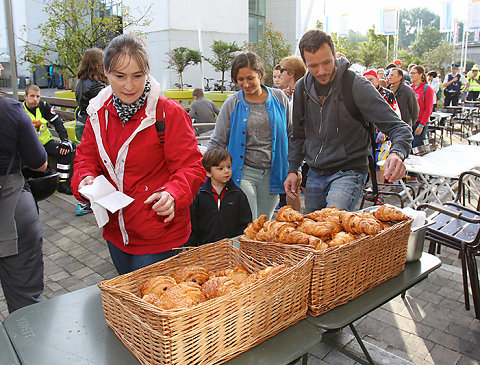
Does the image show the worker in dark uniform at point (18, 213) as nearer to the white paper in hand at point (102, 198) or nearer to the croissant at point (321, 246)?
the white paper in hand at point (102, 198)

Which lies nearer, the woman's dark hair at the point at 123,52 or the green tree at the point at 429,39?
the woman's dark hair at the point at 123,52

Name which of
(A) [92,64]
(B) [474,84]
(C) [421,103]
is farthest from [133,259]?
(B) [474,84]

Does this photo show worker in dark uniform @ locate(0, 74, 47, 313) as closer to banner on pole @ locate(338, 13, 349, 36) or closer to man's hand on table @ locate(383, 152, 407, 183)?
man's hand on table @ locate(383, 152, 407, 183)

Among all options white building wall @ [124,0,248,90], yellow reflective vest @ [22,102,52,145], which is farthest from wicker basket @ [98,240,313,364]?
white building wall @ [124,0,248,90]

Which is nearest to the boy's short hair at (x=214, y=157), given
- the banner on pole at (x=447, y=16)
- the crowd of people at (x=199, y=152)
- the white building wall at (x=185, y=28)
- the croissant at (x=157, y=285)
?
the crowd of people at (x=199, y=152)

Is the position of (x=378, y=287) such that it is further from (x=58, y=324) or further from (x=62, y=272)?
(x=62, y=272)

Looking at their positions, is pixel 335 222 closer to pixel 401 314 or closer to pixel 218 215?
pixel 218 215

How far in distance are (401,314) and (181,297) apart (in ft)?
8.68

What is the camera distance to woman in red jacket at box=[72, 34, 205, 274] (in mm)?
2068

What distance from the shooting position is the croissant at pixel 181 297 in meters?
1.49

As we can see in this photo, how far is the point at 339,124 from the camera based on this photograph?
114 inches

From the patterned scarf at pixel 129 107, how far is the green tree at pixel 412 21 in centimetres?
12891

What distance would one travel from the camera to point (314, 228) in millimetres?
1979

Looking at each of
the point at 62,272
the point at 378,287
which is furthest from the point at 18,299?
the point at 378,287
